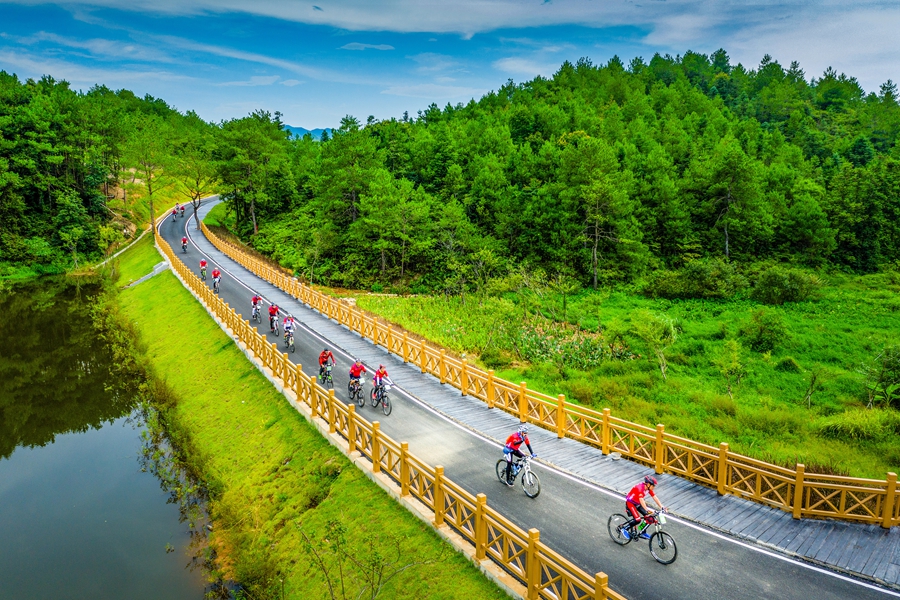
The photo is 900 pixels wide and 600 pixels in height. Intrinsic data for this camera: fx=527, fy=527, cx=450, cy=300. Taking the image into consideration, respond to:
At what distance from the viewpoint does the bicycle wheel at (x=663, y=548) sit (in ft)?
31.3

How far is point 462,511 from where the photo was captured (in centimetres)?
1075

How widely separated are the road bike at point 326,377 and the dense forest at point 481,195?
65.6 feet

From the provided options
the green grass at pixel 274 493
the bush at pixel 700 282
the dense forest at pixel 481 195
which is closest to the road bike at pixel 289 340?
the green grass at pixel 274 493

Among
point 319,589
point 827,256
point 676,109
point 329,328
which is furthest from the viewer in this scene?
point 676,109

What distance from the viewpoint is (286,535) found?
13.8 m

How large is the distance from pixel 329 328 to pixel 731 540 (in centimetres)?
2193

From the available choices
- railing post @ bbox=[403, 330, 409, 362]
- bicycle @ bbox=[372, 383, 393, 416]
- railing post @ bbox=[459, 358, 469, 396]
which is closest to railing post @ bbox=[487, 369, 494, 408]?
railing post @ bbox=[459, 358, 469, 396]

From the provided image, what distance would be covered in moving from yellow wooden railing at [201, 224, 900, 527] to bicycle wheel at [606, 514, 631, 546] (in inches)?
128

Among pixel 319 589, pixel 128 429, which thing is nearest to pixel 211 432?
pixel 128 429

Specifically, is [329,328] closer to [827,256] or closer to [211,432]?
[211,432]

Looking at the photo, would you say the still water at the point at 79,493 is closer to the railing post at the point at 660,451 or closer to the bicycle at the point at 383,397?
the bicycle at the point at 383,397

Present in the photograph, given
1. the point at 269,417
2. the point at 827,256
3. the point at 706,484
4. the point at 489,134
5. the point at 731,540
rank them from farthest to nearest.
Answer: the point at 489,134 < the point at 827,256 < the point at 269,417 < the point at 706,484 < the point at 731,540

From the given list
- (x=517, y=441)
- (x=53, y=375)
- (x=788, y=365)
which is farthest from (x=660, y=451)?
(x=53, y=375)

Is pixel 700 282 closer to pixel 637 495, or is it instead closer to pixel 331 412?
pixel 331 412
